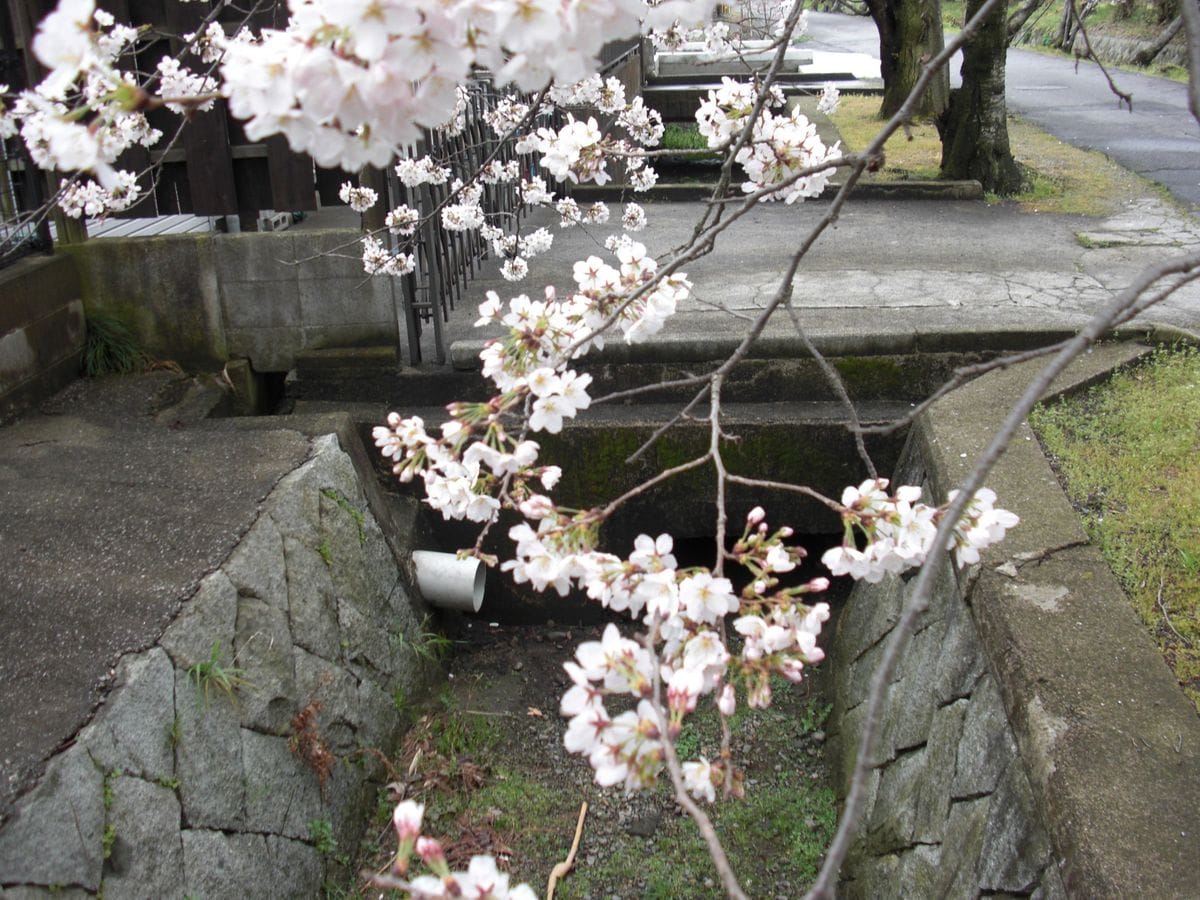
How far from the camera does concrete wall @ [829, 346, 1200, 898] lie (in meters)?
2.04

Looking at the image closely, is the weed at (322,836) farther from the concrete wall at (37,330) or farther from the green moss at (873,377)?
the green moss at (873,377)

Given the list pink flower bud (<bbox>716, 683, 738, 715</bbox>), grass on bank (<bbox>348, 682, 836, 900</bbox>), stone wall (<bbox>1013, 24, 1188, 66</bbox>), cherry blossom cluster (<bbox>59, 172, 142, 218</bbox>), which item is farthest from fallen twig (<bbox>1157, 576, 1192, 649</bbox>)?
stone wall (<bbox>1013, 24, 1188, 66</bbox>)

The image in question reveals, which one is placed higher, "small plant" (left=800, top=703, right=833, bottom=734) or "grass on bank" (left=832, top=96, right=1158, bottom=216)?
"grass on bank" (left=832, top=96, right=1158, bottom=216)

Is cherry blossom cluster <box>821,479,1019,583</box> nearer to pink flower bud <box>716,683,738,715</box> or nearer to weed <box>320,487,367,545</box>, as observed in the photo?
pink flower bud <box>716,683,738,715</box>

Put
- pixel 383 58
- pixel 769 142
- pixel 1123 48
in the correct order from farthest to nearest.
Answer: pixel 1123 48
pixel 769 142
pixel 383 58

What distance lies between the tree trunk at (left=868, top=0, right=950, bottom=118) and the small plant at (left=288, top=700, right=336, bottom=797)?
6627 millimetres

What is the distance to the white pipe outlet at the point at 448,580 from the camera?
418 cm

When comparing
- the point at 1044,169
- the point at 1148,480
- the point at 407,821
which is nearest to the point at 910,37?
the point at 1044,169

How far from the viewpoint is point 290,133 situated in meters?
1.24

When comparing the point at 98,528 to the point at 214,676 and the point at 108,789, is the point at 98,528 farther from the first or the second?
the point at 108,789

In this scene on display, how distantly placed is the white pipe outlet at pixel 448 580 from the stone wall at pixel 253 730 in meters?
0.12

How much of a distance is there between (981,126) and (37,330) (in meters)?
6.57

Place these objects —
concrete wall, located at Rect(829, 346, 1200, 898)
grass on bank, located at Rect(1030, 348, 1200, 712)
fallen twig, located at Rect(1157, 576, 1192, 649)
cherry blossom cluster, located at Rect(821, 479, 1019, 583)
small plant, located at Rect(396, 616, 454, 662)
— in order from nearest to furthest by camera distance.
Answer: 1. cherry blossom cluster, located at Rect(821, 479, 1019, 583)
2. concrete wall, located at Rect(829, 346, 1200, 898)
3. fallen twig, located at Rect(1157, 576, 1192, 649)
4. grass on bank, located at Rect(1030, 348, 1200, 712)
5. small plant, located at Rect(396, 616, 454, 662)

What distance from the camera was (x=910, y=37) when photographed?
26.2 ft
